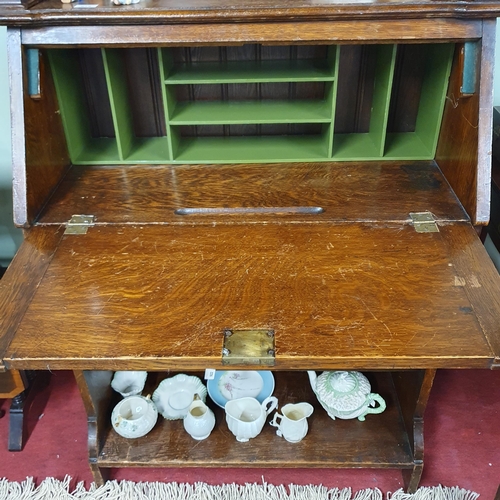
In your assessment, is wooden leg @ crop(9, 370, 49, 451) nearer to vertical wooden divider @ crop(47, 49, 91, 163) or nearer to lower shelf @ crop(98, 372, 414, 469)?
lower shelf @ crop(98, 372, 414, 469)

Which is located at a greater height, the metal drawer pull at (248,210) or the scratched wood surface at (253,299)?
the metal drawer pull at (248,210)

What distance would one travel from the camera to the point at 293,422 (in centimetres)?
135

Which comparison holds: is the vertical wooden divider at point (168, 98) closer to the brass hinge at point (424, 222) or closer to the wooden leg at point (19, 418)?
the brass hinge at point (424, 222)

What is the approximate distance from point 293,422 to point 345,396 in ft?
0.52

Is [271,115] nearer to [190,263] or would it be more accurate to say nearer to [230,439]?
[190,263]

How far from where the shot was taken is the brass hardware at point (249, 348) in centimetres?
91

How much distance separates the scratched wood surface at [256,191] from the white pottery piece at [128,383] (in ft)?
1.65

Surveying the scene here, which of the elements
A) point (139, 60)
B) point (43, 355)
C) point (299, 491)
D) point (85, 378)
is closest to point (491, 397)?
point (299, 491)

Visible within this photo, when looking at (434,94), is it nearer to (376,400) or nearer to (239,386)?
(376,400)

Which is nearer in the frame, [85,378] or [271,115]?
[85,378]

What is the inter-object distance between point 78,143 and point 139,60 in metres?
0.30

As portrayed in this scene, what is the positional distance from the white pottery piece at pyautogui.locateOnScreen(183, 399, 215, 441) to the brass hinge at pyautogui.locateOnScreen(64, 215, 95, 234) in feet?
1.84

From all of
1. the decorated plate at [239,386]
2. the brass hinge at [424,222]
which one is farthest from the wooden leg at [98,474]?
the brass hinge at [424,222]

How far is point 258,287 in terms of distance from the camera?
3.45 ft
